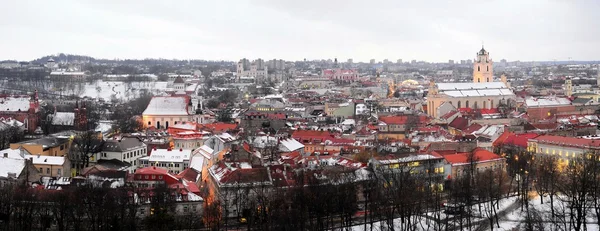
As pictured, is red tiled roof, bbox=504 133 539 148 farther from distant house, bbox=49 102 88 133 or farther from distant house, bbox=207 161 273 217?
distant house, bbox=49 102 88 133

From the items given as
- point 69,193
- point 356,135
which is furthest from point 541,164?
point 69,193

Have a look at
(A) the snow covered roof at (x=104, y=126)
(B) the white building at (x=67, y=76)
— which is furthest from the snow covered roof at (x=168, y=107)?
(B) the white building at (x=67, y=76)

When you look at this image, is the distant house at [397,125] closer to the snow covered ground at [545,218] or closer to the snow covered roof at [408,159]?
the snow covered roof at [408,159]

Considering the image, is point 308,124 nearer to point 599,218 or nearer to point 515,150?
Answer: point 515,150

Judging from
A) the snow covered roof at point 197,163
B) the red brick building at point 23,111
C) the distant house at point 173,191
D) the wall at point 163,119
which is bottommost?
the distant house at point 173,191

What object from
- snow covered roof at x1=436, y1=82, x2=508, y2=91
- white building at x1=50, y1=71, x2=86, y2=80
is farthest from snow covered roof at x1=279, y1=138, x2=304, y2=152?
white building at x1=50, y1=71, x2=86, y2=80

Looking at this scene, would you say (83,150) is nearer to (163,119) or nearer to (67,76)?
(163,119)

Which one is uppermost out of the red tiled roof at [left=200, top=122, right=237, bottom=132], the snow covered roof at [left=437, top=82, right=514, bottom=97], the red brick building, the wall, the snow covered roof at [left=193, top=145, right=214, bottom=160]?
the snow covered roof at [left=437, top=82, right=514, bottom=97]
